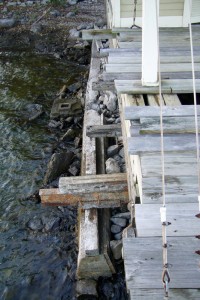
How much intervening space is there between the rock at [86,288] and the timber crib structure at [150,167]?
11 centimetres

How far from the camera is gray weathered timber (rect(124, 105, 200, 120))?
16.6 feet

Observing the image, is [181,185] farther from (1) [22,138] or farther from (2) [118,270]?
(1) [22,138]

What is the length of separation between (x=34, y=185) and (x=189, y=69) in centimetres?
430

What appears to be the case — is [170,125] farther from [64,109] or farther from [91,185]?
[64,109]

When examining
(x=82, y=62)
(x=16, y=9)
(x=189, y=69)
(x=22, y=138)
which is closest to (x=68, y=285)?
(x=189, y=69)

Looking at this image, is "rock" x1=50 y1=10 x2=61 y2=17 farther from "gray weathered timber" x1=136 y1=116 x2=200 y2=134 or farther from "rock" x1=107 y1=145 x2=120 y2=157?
"gray weathered timber" x1=136 y1=116 x2=200 y2=134

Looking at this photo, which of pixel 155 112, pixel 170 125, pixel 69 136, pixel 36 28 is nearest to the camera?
pixel 170 125

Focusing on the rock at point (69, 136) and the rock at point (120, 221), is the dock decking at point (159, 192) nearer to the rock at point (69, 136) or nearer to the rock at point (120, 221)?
the rock at point (120, 221)

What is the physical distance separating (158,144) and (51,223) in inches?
137

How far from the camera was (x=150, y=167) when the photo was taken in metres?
4.61

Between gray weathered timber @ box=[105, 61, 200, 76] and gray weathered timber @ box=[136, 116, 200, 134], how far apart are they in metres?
1.79

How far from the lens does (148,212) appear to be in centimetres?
446

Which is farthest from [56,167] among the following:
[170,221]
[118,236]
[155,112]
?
[170,221]

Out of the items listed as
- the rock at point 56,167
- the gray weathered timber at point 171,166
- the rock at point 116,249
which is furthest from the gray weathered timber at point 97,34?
the rock at point 116,249
